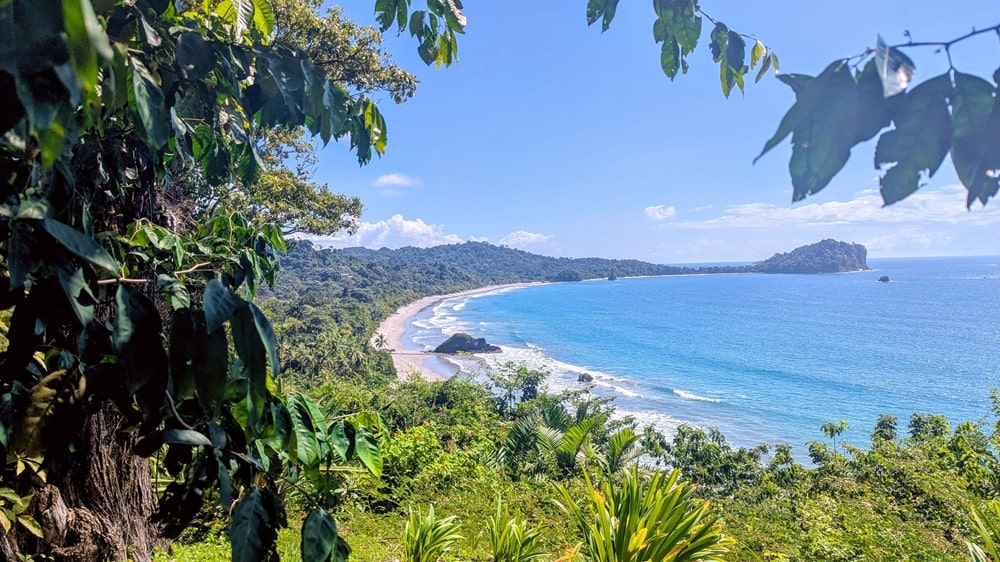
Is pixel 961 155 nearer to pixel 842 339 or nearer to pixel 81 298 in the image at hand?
pixel 81 298

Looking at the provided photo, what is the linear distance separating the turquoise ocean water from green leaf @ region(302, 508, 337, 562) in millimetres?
20143

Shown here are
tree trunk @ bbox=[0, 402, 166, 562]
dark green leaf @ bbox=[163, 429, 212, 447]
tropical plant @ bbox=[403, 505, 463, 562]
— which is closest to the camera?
dark green leaf @ bbox=[163, 429, 212, 447]

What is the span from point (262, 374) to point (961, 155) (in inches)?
28.7

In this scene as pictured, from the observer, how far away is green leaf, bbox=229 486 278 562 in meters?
0.72

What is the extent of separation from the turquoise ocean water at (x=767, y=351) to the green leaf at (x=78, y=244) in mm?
20524

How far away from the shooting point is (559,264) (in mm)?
128250

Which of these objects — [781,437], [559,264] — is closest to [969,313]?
[781,437]

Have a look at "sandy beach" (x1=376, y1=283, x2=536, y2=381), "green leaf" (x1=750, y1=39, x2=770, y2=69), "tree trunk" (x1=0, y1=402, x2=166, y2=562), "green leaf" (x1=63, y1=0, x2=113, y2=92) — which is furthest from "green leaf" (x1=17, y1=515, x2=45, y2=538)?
"sandy beach" (x1=376, y1=283, x2=536, y2=381)

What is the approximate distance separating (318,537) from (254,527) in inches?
4.4

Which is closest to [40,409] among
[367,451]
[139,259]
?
[367,451]

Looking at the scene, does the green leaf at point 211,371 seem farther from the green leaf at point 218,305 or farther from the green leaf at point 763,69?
the green leaf at point 763,69

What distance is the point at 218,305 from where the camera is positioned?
21.4 inches

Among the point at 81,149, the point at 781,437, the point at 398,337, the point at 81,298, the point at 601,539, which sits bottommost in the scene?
the point at 781,437

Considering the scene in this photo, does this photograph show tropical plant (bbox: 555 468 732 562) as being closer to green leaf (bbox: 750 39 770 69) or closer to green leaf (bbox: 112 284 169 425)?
green leaf (bbox: 750 39 770 69)
